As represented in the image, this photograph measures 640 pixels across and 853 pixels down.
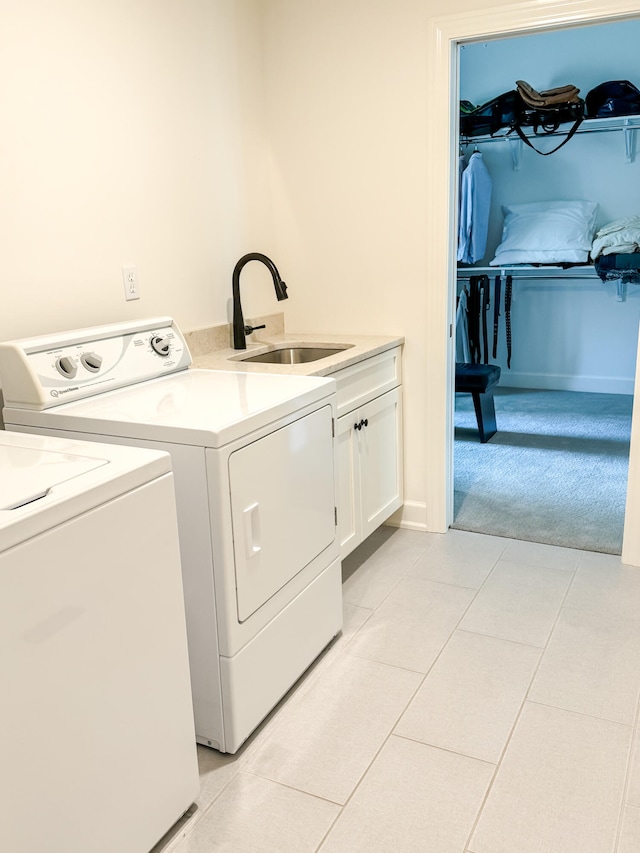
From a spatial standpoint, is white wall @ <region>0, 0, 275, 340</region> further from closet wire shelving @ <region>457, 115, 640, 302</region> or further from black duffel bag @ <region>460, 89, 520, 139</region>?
closet wire shelving @ <region>457, 115, 640, 302</region>

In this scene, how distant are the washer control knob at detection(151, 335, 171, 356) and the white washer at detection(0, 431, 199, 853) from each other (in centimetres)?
70

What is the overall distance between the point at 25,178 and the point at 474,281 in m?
3.95

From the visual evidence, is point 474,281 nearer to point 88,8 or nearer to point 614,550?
point 614,550

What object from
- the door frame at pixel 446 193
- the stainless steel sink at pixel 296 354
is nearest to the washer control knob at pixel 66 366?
the stainless steel sink at pixel 296 354

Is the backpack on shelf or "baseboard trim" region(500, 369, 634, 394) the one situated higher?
the backpack on shelf

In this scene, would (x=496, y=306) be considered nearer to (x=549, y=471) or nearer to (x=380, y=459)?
(x=549, y=471)

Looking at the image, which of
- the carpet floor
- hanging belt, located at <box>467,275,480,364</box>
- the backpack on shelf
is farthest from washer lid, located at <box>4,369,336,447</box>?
the backpack on shelf

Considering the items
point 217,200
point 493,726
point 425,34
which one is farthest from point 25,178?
point 493,726

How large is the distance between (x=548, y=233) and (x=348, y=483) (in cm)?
327

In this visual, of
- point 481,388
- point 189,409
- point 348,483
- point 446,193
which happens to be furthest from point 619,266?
point 189,409

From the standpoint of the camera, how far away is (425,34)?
107 inches

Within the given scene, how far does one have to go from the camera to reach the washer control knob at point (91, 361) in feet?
6.71

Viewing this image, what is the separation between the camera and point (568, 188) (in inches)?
208

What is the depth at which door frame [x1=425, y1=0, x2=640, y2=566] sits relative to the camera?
2.54 meters
